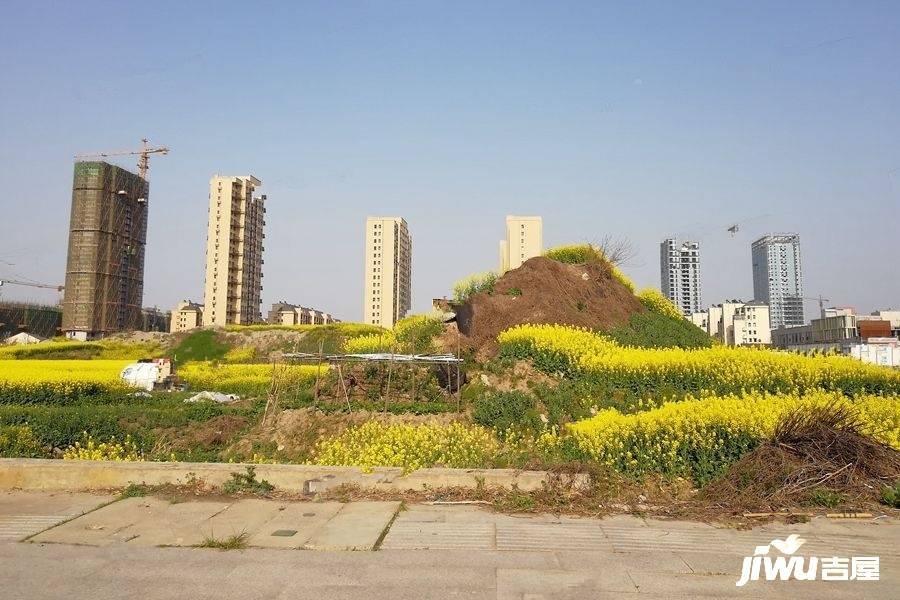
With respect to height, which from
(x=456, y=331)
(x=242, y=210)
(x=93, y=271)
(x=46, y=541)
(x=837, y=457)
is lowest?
(x=46, y=541)

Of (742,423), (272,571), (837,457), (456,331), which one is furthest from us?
(456,331)

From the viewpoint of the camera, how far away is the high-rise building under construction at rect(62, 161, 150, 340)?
68.9 m

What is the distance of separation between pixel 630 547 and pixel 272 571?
9.96 feet

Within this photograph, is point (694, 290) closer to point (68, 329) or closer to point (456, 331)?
point (68, 329)

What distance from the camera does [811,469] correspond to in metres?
6.93

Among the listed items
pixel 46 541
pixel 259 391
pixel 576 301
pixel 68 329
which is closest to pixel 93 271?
pixel 68 329

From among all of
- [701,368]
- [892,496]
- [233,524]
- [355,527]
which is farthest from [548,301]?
[233,524]

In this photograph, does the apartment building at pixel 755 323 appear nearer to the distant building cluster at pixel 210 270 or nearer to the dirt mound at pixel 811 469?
the distant building cluster at pixel 210 270

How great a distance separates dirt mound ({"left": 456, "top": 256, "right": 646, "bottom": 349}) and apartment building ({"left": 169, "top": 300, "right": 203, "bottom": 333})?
52.1 m

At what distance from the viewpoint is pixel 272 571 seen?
4.65 metres

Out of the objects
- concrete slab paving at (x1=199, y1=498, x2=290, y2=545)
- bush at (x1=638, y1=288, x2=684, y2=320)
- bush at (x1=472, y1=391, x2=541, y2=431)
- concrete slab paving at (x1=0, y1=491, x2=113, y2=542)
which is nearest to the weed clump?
concrete slab paving at (x1=199, y1=498, x2=290, y2=545)

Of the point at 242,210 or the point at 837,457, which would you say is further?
the point at 242,210

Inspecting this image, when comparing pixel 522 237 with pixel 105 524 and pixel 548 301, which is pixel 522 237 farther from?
pixel 105 524

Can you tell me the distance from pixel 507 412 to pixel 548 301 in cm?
621
